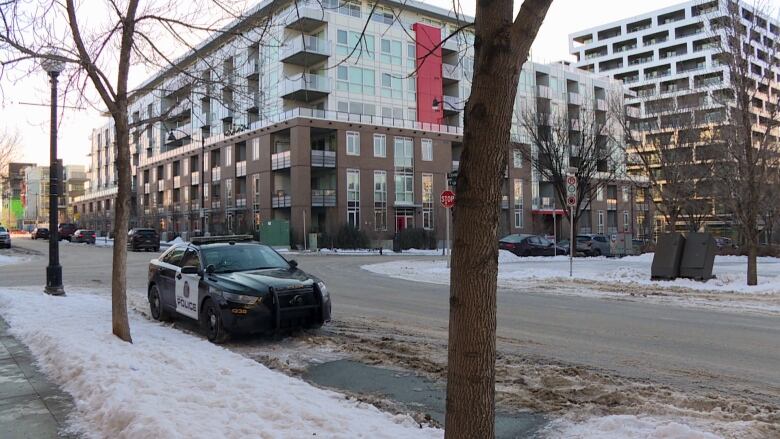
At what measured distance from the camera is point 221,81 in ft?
28.0

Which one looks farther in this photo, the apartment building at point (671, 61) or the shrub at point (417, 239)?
the shrub at point (417, 239)

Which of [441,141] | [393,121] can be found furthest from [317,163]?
[441,141]

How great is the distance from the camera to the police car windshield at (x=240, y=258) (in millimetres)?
9344

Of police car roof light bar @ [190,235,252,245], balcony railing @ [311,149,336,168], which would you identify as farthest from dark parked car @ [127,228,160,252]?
police car roof light bar @ [190,235,252,245]

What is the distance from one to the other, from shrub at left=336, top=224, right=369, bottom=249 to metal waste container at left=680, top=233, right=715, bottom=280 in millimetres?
30154

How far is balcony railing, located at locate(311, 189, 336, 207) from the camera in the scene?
48406mm

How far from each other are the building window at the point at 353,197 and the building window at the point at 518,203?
65.2ft

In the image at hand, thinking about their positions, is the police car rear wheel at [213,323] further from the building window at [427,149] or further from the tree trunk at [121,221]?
the building window at [427,149]

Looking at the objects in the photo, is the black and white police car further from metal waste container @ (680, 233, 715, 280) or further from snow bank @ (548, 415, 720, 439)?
metal waste container @ (680, 233, 715, 280)

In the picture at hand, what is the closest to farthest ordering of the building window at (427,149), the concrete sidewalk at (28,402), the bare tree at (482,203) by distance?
the bare tree at (482,203) → the concrete sidewalk at (28,402) → the building window at (427,149)

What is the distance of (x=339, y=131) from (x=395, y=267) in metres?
25.7

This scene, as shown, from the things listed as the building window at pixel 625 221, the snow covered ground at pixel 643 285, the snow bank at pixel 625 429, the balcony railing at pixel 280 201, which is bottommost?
the snow covered ground at pixel 643 285

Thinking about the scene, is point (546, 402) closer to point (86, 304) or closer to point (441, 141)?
point (86, 304)

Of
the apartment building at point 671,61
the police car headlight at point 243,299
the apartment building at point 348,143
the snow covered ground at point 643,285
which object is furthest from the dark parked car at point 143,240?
the police car headlight at point 243,299
